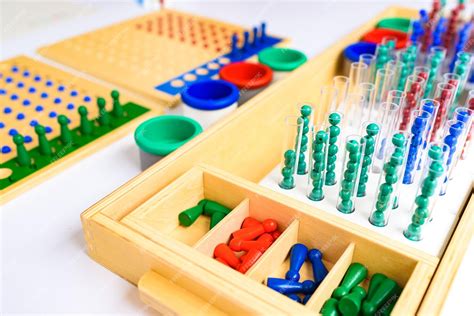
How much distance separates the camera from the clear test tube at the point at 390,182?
719mm

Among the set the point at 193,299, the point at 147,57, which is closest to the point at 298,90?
the point at 147,57

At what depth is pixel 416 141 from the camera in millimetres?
834

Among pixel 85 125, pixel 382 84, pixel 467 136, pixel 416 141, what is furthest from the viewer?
pixel 382 84

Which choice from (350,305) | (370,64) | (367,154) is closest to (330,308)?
(350,305)

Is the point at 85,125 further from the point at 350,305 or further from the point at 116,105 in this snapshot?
the point at 350,305

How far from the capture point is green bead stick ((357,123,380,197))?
75 cm

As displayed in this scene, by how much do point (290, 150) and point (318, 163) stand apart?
7 centimetres

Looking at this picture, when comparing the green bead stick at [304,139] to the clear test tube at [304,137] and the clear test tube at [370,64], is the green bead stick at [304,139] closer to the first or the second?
the clear test tube at [304,137]

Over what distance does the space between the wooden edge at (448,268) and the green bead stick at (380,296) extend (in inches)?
2.4

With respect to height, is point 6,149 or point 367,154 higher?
point 367,154

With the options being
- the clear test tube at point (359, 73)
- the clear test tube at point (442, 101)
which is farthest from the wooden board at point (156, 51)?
the clear test tube at point (442, 101)

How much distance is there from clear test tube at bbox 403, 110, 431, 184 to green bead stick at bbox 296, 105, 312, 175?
0.60 feet

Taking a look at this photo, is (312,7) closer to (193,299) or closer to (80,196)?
(80,196)

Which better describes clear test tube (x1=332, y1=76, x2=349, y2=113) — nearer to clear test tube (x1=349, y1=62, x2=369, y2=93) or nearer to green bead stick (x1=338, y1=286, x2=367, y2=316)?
clear test tube (x1=349, y1=62, x2=369, y2=93)
